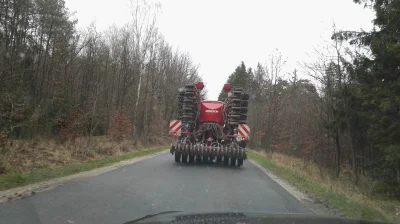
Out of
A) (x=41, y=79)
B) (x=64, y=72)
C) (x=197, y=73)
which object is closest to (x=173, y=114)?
(x=197, y=73)

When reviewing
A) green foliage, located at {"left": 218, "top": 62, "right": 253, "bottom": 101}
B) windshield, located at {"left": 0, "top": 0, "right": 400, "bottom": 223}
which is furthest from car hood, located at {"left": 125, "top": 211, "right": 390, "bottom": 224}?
green foliage, located at {"left": 218, "top": 62, "right": 253, "bottom": 101}

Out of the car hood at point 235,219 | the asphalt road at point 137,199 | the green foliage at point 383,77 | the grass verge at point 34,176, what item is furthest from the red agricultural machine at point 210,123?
the car hood at point 235,219

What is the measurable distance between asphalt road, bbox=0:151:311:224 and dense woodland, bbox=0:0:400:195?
491 cm

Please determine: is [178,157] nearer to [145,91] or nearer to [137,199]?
[137,199]

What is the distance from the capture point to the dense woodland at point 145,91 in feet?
46.8

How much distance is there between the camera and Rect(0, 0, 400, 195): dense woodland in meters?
14.2

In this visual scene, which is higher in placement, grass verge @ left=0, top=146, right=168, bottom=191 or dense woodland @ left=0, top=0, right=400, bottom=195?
dense woodland @ left=0, top=0, right=400, bottom=195

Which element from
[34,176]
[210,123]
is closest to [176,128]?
[210,123]

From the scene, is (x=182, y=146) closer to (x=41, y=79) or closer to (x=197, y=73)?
(x=41, y=79)

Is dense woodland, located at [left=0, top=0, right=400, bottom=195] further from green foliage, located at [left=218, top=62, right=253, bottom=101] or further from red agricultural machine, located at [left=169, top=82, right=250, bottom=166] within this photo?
green foliage, located at [left=218, top=62, right=253, bottom=101]

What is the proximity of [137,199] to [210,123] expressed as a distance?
9.05m

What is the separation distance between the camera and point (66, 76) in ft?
90.4

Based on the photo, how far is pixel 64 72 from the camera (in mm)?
27375

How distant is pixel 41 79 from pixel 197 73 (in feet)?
112
